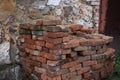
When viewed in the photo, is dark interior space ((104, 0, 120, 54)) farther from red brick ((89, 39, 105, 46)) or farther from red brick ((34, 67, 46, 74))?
red brick ((34, 67, 46, 74))

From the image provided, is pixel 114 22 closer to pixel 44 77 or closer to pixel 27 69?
pixel 27 69

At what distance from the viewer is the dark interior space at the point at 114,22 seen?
5.68 metres

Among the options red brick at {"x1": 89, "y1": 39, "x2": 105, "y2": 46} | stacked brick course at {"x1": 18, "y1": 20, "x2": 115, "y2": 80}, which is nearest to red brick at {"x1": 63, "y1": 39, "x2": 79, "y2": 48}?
stacked brick course at {"x1": 18, "y1": 20, "x2": 115, "y2": 80}

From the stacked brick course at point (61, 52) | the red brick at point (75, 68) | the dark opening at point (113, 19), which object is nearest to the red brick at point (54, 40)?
the stacked brick course at point (61, 52)

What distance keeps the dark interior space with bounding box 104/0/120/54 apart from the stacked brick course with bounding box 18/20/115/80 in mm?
1464

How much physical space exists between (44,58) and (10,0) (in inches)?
35.5

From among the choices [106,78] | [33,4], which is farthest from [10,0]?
[106,78]

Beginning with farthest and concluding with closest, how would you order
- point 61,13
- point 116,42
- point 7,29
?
1. point 116,42
2. point 61,13
3. point 7,29

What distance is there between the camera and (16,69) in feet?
13.0

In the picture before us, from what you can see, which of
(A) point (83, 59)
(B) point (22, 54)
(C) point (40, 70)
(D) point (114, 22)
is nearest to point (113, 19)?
(D) point (114, 22)

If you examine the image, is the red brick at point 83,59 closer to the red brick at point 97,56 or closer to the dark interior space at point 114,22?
the red brick at point 97,56

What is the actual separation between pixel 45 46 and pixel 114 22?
257 centimetres

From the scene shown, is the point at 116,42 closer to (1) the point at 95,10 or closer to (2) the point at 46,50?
(1) the point at 95,10

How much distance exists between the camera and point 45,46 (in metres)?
3.64
